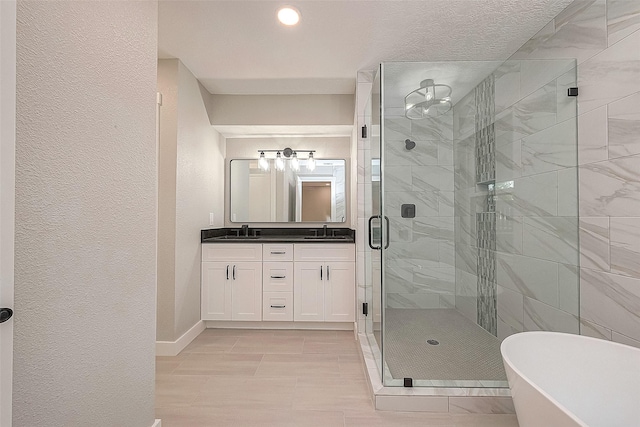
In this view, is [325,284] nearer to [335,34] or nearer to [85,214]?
[335,34]

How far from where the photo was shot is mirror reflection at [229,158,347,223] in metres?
3.60

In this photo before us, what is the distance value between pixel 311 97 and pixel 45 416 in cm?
306

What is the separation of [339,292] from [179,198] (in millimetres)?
1654

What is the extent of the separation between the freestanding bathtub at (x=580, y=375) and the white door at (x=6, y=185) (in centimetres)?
138

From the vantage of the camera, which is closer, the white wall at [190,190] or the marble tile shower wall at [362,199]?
the white wall at [190,190]

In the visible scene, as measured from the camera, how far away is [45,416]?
0.92m

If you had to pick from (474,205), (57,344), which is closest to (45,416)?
(57,344)

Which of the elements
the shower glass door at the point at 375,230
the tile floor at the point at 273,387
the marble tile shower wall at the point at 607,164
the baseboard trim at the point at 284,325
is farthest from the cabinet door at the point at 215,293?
the marble tile shower wall at the point at 607,164

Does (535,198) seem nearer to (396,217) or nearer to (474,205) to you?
(474,205)

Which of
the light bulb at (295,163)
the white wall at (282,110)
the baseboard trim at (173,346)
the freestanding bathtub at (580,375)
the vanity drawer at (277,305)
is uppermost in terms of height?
the white wall at (282,110)

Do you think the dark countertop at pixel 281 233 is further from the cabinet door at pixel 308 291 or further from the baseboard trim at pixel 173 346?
the baseboard trim at pixel 173 346

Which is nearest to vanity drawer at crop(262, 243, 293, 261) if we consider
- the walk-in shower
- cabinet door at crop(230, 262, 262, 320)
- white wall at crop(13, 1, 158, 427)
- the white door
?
cabinet door at crop(230, 262, 262, 320)

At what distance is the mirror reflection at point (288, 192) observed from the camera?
3598 millimetres

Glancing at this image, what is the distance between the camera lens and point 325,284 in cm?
298
